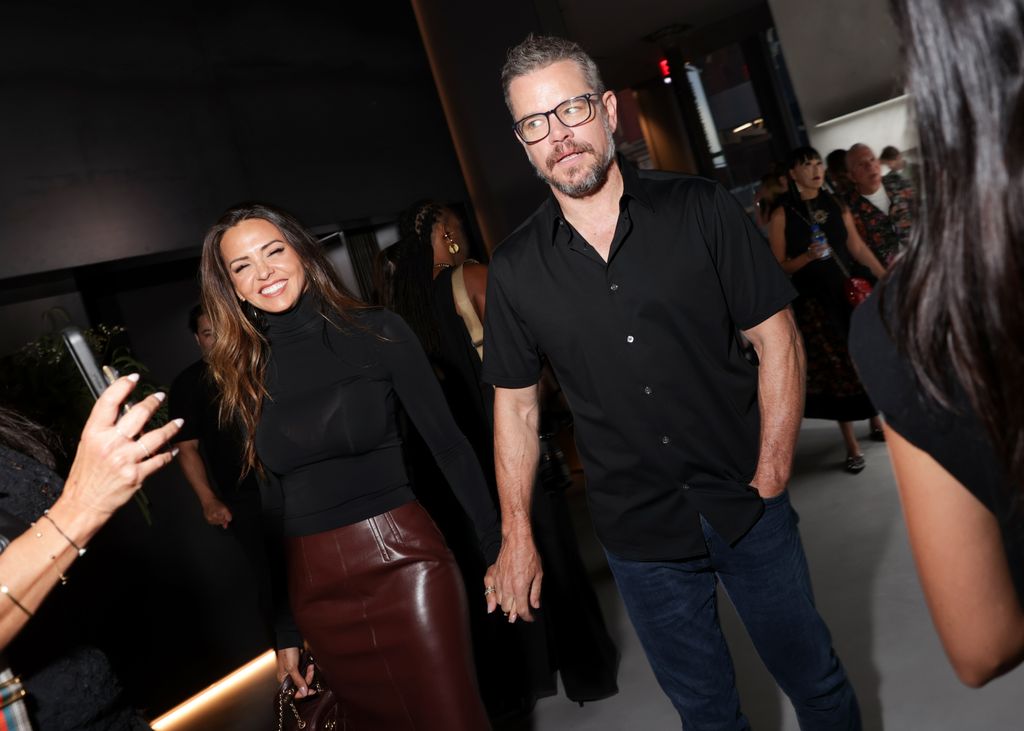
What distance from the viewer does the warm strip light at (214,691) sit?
15.2 feet

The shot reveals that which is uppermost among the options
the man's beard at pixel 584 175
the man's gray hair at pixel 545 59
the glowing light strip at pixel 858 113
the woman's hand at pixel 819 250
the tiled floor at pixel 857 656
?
the man's gray hair at pixel 545 59

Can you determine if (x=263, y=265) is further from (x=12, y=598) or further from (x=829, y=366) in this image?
(x=829, y=366)

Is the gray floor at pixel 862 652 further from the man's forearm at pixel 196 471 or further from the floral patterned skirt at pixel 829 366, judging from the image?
the man's forearm at pixel 196 471

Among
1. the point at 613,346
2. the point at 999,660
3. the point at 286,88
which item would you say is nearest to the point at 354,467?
the point at 613,346

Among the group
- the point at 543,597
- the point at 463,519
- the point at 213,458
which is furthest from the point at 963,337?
the point at 213,458

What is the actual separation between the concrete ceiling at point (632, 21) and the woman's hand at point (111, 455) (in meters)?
8.41

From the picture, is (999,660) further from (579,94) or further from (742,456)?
(579,94)

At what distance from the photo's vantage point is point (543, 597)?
3.45 meters

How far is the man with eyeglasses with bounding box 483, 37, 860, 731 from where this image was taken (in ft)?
6.32

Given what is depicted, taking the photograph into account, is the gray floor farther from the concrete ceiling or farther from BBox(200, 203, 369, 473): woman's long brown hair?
the concrete ceiling

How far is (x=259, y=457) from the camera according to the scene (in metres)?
2.51

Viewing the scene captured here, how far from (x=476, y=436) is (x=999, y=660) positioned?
2.80 m

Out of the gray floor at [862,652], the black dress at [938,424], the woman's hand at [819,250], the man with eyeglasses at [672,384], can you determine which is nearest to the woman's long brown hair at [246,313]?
the man with eyeglasses at [672,384]

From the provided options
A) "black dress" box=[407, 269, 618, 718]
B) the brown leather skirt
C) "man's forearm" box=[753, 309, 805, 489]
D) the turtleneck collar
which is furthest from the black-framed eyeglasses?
"black dress" box=[407, 269, 618, 718]
